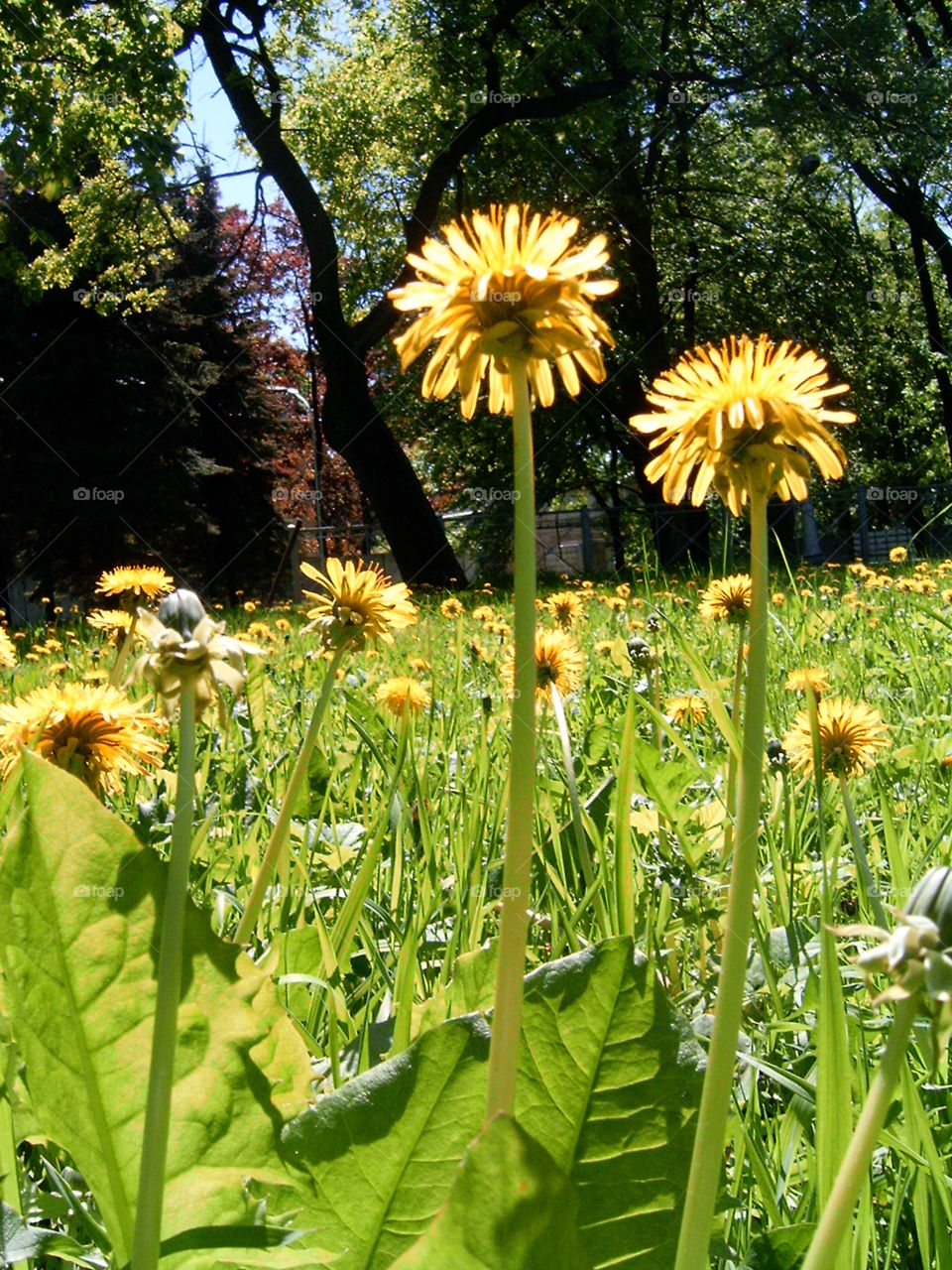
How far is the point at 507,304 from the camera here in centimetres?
46

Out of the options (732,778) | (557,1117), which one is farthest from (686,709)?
(557,1117)

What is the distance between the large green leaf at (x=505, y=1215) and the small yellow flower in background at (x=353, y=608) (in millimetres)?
695

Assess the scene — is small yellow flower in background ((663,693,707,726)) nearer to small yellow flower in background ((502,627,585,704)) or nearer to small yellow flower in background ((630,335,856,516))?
small yellow flower in background ((502,627,585,704))

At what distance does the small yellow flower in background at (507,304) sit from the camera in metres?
0.46

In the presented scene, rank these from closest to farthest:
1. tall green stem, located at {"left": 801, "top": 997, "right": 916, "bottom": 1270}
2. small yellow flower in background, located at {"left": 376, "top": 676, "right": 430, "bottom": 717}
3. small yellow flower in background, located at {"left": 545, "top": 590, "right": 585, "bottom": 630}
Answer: tall green stem, located at {"left": 801, "top": 997, "right": 916, "bottom": 1270}, small yellow flower in background, located at {"left": 376, "top": 676, "right": 430, "bottom": 717}, small yellow flower in background, located at {"left": 545, "top": 590, "right": 585, "bottom": 630}

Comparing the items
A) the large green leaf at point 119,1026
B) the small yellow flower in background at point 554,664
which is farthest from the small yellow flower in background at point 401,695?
the large green leaf at point 119,1026

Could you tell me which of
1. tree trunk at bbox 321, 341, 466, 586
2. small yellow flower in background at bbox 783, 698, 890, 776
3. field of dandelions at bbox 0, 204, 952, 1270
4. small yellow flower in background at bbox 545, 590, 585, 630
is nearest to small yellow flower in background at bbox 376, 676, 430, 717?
small yellow flower in background at bbox 545, 590, 585, 630

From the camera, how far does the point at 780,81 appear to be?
1452 cm

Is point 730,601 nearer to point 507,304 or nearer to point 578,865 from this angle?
point 578,865

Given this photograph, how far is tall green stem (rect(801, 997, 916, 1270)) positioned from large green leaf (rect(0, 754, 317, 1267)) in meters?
0.29

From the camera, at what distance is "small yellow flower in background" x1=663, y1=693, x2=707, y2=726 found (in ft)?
7.33

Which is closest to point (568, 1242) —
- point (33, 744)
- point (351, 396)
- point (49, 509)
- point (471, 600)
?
point (33, 744)

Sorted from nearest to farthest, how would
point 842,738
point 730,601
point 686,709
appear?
point 842,738
point 730,601
point 686,709

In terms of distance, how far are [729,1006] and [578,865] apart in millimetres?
1164
